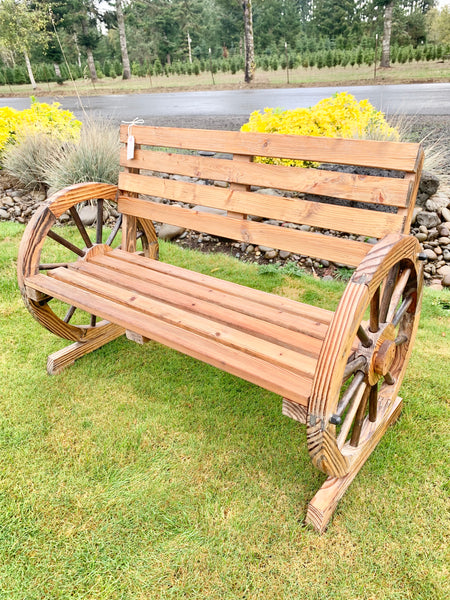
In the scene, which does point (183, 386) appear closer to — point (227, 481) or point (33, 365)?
point (227, 481)

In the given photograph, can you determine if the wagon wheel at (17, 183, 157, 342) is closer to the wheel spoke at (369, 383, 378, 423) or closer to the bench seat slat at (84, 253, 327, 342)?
the bench seat slat at (84, 253, 327, 342)

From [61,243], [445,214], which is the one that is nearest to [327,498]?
[61,243]

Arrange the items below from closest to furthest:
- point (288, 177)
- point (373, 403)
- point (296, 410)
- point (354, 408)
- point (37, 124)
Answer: point (296, 410) < point (354, 408) < point (373, 403) < point (288, 177) < point (37, 124)

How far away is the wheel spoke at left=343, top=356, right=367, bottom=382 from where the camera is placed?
149cm

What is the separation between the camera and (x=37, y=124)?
A: 5.78 metres

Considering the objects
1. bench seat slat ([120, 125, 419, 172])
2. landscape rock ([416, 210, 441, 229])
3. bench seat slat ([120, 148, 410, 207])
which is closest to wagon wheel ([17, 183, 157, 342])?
bench seat slat ([120, 148, 410, 207])

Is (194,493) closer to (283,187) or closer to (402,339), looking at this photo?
(402,339)

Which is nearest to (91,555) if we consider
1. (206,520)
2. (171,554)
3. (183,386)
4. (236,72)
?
(171,554)

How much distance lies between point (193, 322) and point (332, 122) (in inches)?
136

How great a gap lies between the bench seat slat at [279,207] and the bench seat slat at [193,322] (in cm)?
64

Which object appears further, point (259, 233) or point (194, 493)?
point (259, 233)

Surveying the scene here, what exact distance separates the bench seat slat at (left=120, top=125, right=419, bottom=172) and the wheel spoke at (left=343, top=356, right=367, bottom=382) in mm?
811

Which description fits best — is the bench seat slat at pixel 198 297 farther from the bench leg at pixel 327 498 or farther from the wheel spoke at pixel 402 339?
the bench leg at pixel 327 498

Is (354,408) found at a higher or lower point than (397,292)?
lower
